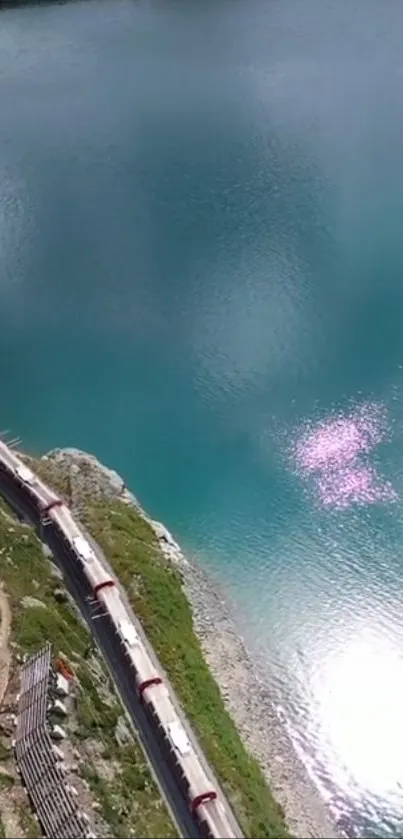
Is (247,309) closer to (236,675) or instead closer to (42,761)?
(236,675)

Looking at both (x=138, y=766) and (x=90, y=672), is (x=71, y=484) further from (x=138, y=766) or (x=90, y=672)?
(x=138, y=766)

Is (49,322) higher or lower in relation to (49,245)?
lower

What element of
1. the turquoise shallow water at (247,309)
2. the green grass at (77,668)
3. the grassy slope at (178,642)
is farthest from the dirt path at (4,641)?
the turquoise shallow water at (247,309)

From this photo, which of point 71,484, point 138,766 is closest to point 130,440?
point 71,484

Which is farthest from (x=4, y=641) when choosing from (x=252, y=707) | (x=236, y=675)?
(x=252, y=707)

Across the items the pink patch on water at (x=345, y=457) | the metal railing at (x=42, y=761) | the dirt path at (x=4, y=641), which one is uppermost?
the pink patch on water at (x=345, y=457)

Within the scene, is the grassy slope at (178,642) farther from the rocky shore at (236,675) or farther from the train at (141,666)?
the train at (141,666)

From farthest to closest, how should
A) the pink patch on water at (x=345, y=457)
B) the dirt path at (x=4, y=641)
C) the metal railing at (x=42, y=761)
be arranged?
the pink patch on water at (x=345, y=457), the dirt path at (x=4, y=641), the metal railing at (x=42, y=761)
